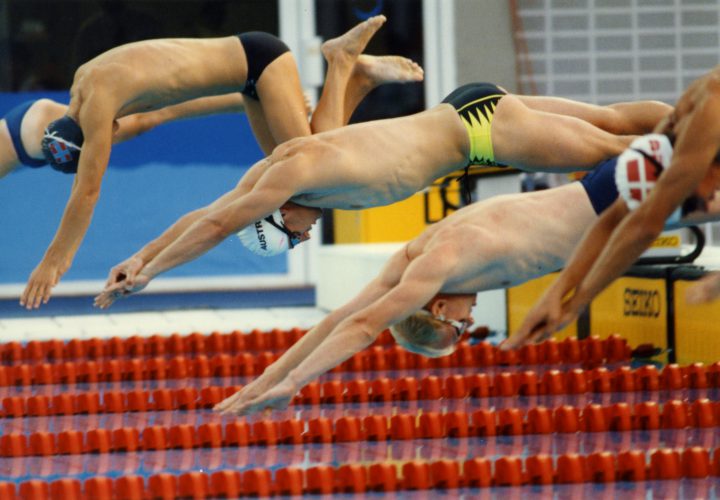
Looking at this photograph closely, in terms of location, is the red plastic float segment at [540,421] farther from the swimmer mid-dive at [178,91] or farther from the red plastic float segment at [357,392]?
the swimmer mid-dive at [178,91]

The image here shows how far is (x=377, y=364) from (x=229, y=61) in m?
2.70

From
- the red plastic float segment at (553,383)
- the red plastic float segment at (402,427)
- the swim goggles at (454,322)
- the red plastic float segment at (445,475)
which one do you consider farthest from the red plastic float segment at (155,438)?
the red plastic float segment at (553,383)

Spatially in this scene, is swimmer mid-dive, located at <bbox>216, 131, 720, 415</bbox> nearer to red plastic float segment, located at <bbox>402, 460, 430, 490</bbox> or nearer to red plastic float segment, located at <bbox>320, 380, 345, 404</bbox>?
red plastic float segment, located at <bbox>402, 460, 430, 490</bbox>

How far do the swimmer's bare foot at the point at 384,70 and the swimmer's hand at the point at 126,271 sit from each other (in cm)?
153

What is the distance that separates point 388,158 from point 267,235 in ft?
1.80

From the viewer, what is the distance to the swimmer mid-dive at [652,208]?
3.40 metres

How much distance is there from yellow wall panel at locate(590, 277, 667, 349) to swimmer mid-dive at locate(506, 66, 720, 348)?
3499 mm

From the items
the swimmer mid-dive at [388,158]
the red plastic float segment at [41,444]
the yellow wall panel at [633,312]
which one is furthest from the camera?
the yellow wall panel at [633,312]

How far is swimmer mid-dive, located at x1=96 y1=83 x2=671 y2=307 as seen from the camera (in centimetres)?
476

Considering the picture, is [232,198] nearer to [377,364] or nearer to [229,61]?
[229,61]

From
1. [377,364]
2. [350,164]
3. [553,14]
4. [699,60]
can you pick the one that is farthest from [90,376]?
[699,60]

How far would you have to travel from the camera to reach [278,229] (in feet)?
16.3

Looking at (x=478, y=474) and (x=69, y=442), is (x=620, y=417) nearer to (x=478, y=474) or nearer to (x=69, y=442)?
(x=478, y=474)

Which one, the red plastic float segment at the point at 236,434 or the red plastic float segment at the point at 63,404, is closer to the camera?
the red plastic float segment at the point at 236,434
